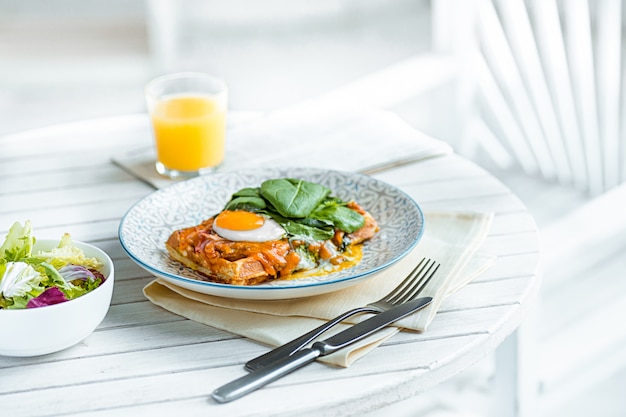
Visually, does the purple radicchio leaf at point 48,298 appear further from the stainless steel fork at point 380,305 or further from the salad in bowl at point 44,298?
the stainless steel fork at point 380,305

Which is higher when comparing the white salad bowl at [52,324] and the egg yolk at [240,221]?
the egg yolk at [240,221]

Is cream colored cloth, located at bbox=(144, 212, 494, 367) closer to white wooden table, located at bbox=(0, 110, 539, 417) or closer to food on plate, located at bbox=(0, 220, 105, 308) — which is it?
white wooden table, located at bbox=(0, 110, 539, 417)

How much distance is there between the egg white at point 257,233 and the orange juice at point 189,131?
473 millimetres

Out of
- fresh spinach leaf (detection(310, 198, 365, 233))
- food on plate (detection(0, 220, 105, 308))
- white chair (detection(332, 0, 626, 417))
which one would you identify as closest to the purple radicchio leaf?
food on plate (detection(0, 220, 105, 308))

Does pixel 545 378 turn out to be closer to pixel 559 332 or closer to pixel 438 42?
pixel 559 332

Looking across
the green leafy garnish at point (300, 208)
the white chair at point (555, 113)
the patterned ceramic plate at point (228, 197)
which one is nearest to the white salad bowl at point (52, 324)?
the patterned ceramic plate at point (228, 197)

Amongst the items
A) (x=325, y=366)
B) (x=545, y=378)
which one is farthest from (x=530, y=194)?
(x=325, y=366)

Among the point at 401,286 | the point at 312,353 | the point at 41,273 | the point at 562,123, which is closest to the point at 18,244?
the point at 41,273

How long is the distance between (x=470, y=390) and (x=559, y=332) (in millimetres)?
333

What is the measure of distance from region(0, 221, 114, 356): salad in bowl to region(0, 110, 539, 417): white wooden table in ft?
0.13

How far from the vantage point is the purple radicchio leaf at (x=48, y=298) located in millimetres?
1047

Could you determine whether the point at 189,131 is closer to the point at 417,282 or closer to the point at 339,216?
the point at 339,216

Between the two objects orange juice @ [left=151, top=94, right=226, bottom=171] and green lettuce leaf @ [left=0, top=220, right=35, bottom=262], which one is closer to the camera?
green lettuce leaf @ [left=0, top=220, right=35, bottom=262]

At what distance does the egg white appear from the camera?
1.23 meters
